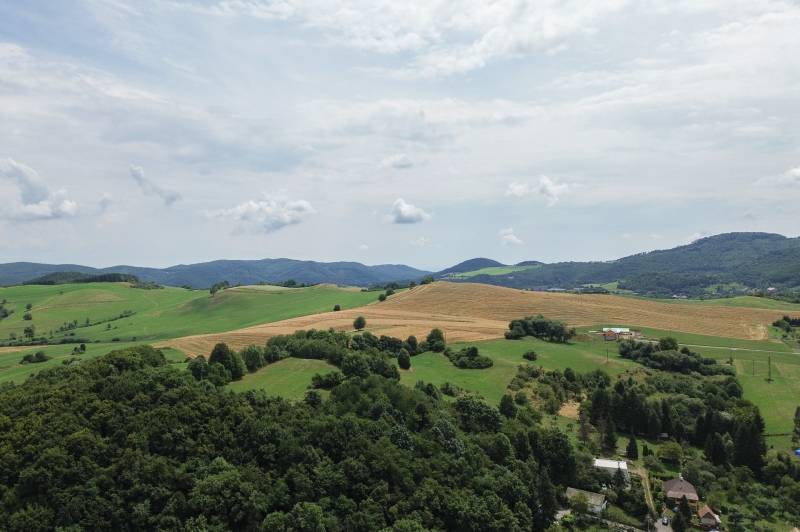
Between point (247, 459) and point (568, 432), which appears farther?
point (568, 432)

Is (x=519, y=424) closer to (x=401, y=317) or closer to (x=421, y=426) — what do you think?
(x=421, y=426)

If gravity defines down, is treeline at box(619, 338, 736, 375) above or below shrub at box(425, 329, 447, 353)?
below

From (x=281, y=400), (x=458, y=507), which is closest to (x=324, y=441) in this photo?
(x=281, y=400)

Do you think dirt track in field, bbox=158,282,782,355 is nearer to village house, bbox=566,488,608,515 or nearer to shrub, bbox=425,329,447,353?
shrub, bbox=425,329,447,353

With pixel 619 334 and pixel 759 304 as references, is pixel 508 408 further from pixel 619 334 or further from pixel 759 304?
pixel 759 304

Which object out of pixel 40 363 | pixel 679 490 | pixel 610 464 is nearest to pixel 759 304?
pixel 610 464

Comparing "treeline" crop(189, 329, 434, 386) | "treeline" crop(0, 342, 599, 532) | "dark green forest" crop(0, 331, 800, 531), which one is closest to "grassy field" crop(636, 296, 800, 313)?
"dark green forest" crop(0, 331, 800, 531)

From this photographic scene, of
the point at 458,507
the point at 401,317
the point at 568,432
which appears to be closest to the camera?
the point at 458,507
